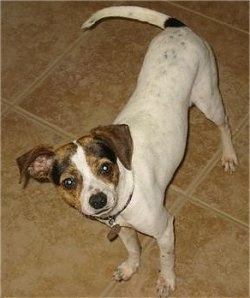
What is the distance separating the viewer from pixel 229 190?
→ 147 inches

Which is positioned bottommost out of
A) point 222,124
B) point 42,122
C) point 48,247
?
point 48,247

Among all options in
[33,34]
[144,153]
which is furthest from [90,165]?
[33,34]

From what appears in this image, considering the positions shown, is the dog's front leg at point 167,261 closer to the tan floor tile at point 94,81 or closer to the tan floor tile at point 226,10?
the tan floor tile at point 94,81

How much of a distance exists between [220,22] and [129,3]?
84 centimetres

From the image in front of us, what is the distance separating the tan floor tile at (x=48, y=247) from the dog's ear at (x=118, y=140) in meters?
1.08

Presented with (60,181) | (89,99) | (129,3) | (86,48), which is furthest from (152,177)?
(129,3)

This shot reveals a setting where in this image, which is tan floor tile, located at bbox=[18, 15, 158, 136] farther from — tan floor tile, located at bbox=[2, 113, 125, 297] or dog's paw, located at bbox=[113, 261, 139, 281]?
dog's paw, located at bbox=[113, 261, 139, 281]

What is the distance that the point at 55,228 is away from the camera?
3670 mm

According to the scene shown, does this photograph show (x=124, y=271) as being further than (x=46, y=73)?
No

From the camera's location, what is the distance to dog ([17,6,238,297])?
8.43ft

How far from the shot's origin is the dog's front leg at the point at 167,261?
9.86 ft

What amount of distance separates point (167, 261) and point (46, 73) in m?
2.09

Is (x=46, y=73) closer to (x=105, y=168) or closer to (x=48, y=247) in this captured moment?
(x=48, y=247)

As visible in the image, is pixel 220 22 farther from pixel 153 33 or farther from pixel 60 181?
pixel 60 181
